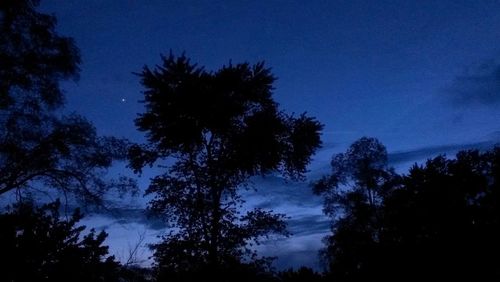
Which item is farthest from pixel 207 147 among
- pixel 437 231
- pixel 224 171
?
pixel 437 231

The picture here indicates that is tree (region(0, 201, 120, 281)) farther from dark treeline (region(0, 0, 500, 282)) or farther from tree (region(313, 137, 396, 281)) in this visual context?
tree (region(313, 137, 396, 281))

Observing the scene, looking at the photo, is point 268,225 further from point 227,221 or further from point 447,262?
point 447,262

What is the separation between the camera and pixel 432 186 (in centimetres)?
1241

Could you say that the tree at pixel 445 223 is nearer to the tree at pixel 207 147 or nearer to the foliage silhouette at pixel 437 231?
the foliage silhouette at pixel 437 231

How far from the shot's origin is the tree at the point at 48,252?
4.78 m

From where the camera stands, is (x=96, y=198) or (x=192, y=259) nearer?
(x=192, y=259)

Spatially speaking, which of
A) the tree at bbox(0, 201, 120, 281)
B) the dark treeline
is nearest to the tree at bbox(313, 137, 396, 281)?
the dark treeline

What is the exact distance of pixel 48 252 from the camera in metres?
5.16

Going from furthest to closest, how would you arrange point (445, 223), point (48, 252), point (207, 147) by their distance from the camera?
point (207, 147), point (445, 223), point (48, 252)

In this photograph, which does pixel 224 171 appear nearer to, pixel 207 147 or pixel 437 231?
pixel 207 147

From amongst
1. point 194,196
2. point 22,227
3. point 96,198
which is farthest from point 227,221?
point 22,227

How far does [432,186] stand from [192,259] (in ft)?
34.2

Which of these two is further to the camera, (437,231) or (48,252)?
(437,231)

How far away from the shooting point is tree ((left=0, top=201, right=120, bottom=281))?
4781 mm
